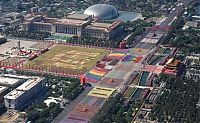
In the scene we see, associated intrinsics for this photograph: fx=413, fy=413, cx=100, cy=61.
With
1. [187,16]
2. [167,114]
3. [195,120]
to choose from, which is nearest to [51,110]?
[167,114]

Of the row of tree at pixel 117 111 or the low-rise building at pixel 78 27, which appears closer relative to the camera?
the row of tree at pixel 117 111

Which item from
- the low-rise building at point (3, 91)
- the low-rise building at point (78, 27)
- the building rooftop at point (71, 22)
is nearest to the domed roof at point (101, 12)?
the low-rise building at point (78, 27)

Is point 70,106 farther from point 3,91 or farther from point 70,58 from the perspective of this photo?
point 70,58

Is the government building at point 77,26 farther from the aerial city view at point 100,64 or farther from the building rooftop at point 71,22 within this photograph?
the aerial city view at point 100,64

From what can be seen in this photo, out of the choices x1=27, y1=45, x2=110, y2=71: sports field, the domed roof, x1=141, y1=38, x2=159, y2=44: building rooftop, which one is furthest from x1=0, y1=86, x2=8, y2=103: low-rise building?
the domed roof

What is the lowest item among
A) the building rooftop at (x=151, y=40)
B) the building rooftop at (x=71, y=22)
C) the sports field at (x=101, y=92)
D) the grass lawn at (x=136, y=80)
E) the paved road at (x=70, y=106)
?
the paved road at (x=70, y=106)

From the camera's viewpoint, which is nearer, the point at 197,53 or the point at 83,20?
the point at 197,53

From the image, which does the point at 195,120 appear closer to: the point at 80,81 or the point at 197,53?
the point at 80,81

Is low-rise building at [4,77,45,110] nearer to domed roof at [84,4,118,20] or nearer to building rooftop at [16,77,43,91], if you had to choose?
building rooftop at [16,77,43,91]

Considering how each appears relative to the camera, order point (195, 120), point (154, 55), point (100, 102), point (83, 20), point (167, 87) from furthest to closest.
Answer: point (83, 20) → point (154, 55) → point (167, 87) → point (100, 102) → point (195, 120)
